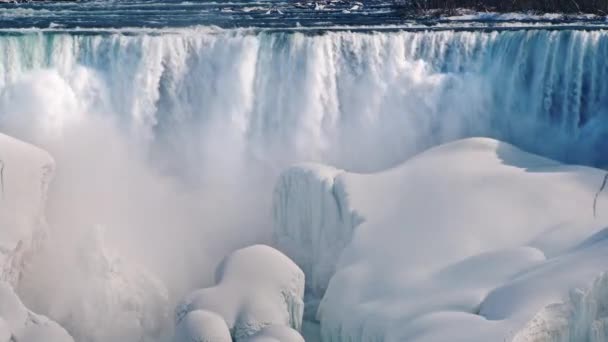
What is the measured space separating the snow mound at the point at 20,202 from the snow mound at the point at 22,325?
5.71ft

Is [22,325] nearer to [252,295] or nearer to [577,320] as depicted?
[252,295]

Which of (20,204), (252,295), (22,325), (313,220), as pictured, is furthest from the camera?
→ (313,220)

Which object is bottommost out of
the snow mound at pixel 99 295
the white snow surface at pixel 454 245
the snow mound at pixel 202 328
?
the snow mound at pixel 99 295

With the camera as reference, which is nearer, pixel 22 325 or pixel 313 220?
pixel 22 325

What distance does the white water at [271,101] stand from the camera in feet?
70.6

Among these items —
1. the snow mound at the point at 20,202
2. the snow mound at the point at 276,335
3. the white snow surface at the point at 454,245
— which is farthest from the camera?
the snow mound at the point at 20,202

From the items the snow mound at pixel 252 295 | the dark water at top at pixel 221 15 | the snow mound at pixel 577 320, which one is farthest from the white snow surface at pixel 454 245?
the dark water at top at pixel 221 15

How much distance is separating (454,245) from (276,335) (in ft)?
9.88

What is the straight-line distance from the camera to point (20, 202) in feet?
57.6

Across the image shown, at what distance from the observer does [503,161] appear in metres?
18.1

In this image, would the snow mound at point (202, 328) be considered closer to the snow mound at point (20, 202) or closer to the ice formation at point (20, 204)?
the ice formation at point (20, 204)

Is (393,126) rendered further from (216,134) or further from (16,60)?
(16,60)

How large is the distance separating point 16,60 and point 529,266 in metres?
11.5

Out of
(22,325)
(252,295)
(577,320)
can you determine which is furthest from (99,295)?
(577,320)
